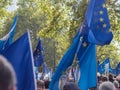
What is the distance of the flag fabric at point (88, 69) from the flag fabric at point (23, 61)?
10.5 ft

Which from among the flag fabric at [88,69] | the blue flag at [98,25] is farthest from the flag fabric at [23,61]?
the blue flag at [98,25]

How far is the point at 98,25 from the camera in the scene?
948 centimetres

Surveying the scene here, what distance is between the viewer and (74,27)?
26.7m

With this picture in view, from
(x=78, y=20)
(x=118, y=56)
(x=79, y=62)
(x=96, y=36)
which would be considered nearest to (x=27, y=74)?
(x=79, y=62)

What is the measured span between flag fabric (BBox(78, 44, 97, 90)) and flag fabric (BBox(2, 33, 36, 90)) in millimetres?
3211

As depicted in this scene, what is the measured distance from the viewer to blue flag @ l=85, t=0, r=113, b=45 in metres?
9.36

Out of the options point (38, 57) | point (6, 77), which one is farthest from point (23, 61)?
point (38, 57)

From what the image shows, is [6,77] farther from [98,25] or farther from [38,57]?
[38,57]

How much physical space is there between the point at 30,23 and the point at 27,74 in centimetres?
6275

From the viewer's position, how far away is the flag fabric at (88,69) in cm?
873

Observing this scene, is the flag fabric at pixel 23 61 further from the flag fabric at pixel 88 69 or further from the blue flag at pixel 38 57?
the blue flag at pixel 38 57

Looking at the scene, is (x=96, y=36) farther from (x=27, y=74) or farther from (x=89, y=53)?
(x=27, y=74)

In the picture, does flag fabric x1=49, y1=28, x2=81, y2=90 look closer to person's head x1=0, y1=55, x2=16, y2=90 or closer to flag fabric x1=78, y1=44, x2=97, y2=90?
flag fabric x1=78, y1=44, x2=97, y2=90

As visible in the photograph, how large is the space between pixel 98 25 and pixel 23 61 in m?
4.50
